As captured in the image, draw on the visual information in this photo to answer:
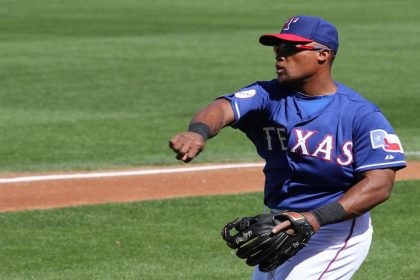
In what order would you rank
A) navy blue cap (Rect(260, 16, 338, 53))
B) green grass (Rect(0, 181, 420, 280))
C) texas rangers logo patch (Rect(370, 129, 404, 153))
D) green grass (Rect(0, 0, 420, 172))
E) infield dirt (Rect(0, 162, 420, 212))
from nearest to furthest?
texas rangers logo patch (Rect(370, 129, 404, 153)) < navy blue cap (Rect(260, 16, 338, 53)) < green grass (Rect(0, 181, 420, 280)) < infield dirt (Rect(0, 162, 420, 212)) < green grass (Rect(0, 0, 420, 172))

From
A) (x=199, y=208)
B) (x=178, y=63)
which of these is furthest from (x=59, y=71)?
(x=199, y=208)

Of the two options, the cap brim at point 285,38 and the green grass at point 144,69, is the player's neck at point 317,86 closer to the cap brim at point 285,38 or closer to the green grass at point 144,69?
the cap brim at point 285,38

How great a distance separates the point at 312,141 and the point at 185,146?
0.81 m

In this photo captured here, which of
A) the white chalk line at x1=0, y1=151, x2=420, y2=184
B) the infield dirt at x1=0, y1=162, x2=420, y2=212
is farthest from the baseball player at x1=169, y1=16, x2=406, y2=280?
the white chalk line at x1=0, y1=151, x2=420, y2=184

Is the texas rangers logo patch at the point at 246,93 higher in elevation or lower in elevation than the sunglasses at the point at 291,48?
lower

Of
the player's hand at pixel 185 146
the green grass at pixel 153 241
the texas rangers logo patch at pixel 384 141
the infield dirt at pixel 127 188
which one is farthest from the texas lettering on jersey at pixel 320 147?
the infield dirt at pixel 127 188

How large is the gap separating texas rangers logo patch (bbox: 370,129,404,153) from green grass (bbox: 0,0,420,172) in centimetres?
725

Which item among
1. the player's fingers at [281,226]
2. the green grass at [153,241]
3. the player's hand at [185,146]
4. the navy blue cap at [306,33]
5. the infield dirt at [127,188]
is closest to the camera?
the player's hand at [185,146]

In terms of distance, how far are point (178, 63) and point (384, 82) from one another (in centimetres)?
416

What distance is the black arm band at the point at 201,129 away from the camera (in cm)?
465

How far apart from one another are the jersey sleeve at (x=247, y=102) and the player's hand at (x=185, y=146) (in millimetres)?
558

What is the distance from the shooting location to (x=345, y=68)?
64.8ft

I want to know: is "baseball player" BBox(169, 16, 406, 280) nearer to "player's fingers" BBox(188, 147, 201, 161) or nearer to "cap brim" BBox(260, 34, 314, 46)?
"cap brim" BBox(260, 34, 314, 46)

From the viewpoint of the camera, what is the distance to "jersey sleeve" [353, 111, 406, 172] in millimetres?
4891
